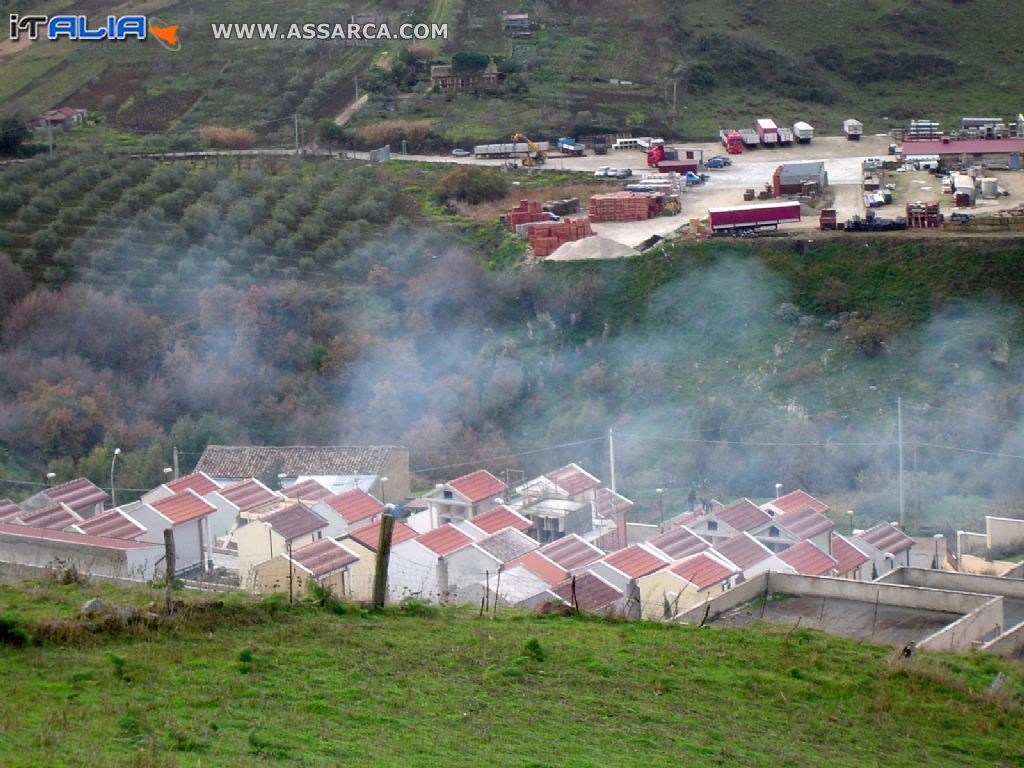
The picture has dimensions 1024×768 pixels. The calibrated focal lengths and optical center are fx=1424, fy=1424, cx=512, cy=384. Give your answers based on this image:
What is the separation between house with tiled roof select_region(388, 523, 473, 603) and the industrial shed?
1387 cm

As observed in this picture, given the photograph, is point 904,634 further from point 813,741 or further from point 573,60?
point 573,60

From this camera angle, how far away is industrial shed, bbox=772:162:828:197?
25.0 m

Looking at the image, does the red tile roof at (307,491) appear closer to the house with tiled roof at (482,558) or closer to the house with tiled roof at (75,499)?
the house with tiled roof at (75,499)

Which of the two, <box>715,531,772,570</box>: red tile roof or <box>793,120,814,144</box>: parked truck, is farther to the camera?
<box>793,120,814,144</box>: parked truck

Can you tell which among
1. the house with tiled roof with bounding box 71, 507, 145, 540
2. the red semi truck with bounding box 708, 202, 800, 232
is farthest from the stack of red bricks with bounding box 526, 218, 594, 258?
the house with tiled roof with bounding box 71, 507, 145, 540

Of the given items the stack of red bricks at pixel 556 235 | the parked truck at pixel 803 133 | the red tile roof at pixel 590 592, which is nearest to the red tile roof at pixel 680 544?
the red tile roof at pixel 590 592

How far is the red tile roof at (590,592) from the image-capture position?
431 inches

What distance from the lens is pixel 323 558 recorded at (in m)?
11.8

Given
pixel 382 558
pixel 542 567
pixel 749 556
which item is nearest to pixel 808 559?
pixel 749 556

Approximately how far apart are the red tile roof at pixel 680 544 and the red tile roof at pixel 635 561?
0.29 m

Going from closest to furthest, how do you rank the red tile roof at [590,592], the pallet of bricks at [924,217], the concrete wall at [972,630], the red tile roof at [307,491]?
1. the concrete wall at [972,630]
2. the red tile roof at [590,592]
3. the red tile roof at [307,491]
4. the pallet of bricks at [924,217]

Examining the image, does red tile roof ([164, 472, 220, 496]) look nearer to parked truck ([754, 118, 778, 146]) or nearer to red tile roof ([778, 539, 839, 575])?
red tile roof ([778, 539, 839, 575])

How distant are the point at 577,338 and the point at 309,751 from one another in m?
16.8

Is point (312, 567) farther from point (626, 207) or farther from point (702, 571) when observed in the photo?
point (626, 207)
